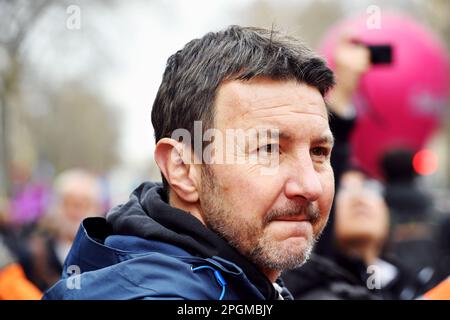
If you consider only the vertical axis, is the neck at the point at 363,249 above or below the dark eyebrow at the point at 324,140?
below

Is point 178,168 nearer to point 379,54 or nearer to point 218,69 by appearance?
point 218,69

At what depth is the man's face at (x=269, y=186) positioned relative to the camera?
1.87m

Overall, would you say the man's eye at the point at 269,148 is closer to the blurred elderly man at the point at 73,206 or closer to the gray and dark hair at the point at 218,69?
the gray and dark hair at the point at 218,69

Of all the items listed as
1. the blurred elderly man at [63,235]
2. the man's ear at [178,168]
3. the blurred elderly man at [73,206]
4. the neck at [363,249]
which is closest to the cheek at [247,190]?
the man's ear at [178,168]

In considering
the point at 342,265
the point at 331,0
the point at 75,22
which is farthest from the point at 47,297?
the point at 331,0

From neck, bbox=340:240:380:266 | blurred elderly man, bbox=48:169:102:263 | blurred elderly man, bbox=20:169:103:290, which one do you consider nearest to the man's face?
neck, bbox=340:240:380:266

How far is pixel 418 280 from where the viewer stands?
4258 mm

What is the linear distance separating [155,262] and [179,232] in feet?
0.52

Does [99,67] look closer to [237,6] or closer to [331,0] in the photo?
[237,6]

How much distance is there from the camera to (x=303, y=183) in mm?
1865

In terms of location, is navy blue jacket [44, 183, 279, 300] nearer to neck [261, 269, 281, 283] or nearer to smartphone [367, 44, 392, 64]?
neck [261, 269, 281, 283]

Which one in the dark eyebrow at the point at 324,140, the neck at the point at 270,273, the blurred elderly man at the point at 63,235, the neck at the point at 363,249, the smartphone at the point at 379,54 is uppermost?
the smartphone at the point at 379,54

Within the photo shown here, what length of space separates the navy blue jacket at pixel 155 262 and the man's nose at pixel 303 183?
23 cm

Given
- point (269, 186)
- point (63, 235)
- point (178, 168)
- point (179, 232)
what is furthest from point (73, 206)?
point (269, 186)
